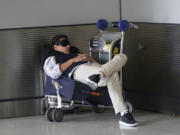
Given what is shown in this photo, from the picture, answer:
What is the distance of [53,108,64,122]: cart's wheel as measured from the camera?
15.9ft

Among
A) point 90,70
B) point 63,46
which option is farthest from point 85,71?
point 63,46

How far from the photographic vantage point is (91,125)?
476 cm

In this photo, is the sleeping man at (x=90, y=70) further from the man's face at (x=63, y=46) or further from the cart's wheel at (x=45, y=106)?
the cart's wheel at (x=45, y=106)

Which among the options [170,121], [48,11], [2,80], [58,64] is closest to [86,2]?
[48,11]

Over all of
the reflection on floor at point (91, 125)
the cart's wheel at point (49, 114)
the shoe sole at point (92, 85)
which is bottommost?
the reflection on floor at point (91, 125)

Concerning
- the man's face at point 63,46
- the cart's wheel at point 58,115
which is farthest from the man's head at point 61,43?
the cart's wheel at point 58,115

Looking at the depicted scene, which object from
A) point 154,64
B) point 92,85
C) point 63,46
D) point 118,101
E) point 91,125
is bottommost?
point 91,125

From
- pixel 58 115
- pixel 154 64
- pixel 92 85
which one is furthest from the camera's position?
pixel 154 64

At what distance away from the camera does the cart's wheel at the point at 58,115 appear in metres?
4.86

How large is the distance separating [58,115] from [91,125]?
363 millimetres

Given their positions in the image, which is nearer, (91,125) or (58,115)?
(91,125)

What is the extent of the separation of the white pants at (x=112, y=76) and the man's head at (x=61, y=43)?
31cm

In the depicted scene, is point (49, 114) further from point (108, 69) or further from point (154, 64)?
point (154, 64)

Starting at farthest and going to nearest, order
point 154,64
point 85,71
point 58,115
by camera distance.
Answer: point 154,64, point 58,115, point 85,71
